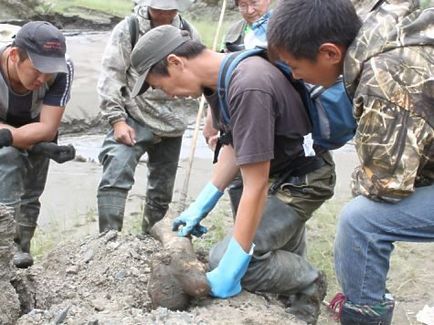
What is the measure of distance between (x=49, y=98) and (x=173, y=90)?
1359 mm

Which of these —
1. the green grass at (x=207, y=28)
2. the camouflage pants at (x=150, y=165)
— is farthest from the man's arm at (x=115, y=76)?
the green grass at (x=207, y=28)

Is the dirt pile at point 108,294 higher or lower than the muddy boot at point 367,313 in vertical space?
lower

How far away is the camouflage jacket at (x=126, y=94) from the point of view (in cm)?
476

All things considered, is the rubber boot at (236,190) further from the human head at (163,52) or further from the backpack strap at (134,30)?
the backpack strap at (134,30)

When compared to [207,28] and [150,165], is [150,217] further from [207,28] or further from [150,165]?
[207,28]

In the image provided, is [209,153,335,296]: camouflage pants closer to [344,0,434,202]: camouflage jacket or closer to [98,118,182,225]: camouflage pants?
[344,0,434,202]: camouflage jacket

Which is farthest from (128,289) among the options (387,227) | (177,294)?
(387,227)

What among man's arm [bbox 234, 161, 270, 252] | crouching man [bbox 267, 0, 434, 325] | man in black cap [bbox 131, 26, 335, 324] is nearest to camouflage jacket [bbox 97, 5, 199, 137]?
man in black cap [bbox 131, 26, 335, 324]

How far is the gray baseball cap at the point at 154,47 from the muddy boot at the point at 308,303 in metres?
1.27

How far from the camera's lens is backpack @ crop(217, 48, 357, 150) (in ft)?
10.9

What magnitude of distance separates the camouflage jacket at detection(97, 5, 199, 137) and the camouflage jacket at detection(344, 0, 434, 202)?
2249 millimetres

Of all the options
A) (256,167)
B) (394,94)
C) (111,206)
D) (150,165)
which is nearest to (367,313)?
(256,167)

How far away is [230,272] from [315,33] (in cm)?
111

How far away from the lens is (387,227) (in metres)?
2.86
